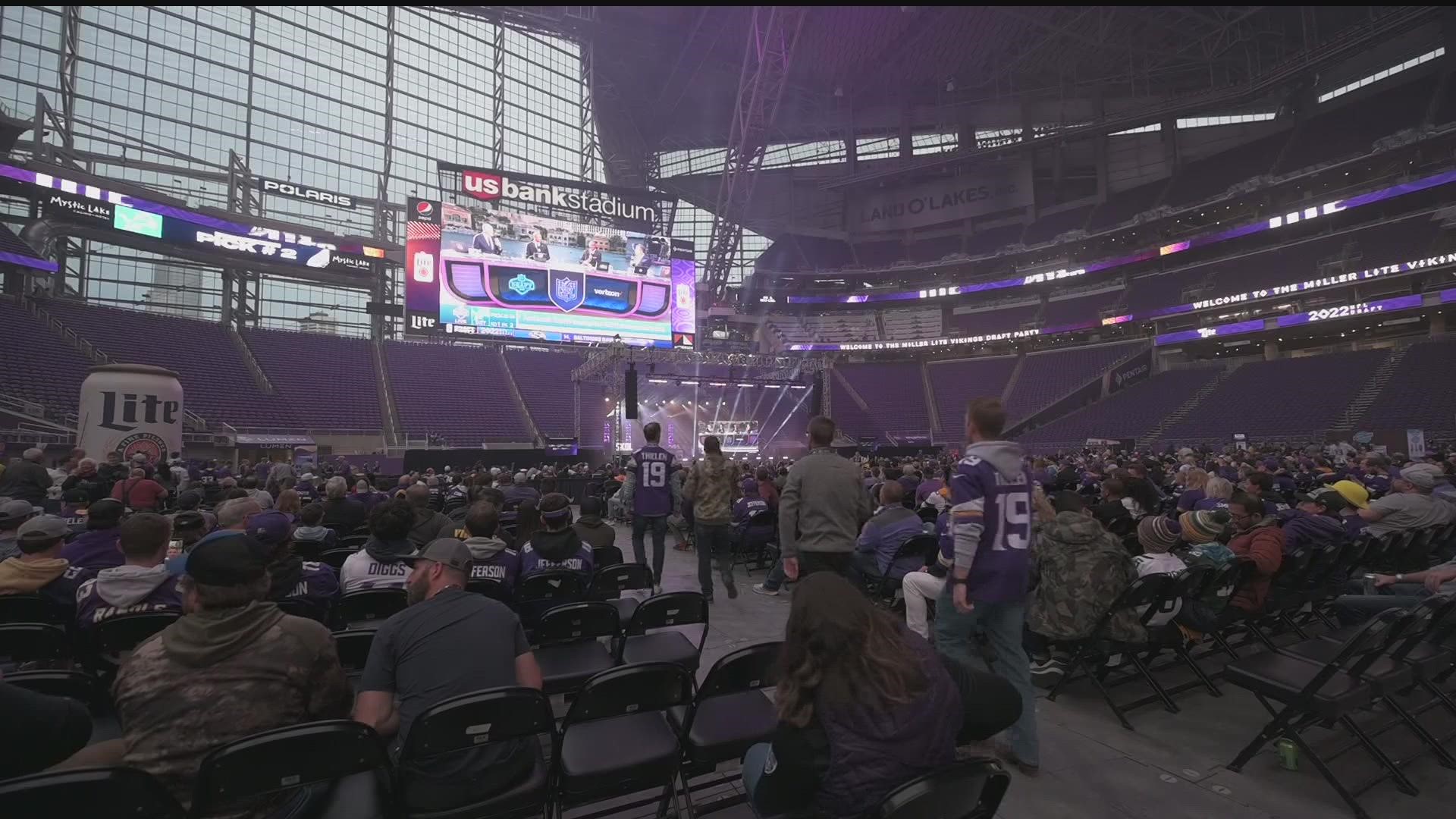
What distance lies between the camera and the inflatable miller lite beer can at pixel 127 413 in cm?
1466

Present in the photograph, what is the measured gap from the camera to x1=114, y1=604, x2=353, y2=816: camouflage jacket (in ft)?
8.77

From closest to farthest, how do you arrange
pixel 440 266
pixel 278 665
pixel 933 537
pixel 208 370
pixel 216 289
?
Result: pixel 278 665, pixel 933 537, pixel 440 266, pixel 208 370, pixel 216 289

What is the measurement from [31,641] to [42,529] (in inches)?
35.8

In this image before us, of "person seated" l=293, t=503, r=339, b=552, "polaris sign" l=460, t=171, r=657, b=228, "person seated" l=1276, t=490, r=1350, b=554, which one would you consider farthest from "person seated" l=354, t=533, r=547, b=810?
"polaris sign" l=460, t=171, r=657, b=228

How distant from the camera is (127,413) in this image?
14938mm

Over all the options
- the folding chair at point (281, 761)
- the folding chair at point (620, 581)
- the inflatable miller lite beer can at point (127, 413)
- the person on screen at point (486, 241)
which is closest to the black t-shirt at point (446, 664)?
the folding chair at point (281, 761)

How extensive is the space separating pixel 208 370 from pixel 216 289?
10.2 meters

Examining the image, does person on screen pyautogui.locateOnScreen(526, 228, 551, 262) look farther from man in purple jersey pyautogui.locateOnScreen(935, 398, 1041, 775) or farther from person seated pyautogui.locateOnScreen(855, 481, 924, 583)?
man in purple jersey pyautogui.locateOnScreen(935, 398, 1041, 775)

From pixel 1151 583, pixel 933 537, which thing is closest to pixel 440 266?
pixel 933 537

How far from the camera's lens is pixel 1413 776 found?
156 inches

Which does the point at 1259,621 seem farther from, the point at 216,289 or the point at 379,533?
the point at 216,289

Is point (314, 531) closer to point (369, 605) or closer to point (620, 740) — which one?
point (369, 605)

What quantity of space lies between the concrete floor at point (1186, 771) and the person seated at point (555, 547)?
2111 mm

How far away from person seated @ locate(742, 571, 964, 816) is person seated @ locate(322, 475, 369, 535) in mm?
6983
